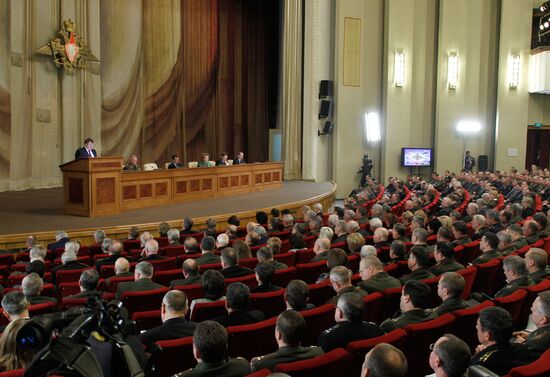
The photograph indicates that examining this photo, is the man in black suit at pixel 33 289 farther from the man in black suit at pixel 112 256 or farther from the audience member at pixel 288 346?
the audience member at pixel 288 346

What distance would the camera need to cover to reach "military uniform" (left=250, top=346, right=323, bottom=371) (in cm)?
284

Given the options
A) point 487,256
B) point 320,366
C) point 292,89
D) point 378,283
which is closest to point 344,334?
point 320,366

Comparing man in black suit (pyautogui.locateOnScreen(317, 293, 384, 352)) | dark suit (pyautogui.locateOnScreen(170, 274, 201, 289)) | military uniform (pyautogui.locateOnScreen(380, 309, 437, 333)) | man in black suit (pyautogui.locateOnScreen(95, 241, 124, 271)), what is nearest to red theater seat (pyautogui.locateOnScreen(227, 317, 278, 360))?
man in black suit (pyautogui.locateOnScreen(317, 293, 384, 352))

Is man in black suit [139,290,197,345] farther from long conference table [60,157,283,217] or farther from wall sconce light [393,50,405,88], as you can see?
wall sconce light [393,50,405,88]

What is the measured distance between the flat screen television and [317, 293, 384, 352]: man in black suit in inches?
648

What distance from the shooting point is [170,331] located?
332 centimetres

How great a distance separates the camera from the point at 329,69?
18219 mm

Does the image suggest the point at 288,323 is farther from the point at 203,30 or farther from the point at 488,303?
the point at 203,30

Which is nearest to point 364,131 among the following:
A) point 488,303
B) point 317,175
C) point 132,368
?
point 317,175

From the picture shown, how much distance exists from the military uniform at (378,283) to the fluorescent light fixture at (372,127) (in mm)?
14539

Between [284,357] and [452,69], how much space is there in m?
18.7

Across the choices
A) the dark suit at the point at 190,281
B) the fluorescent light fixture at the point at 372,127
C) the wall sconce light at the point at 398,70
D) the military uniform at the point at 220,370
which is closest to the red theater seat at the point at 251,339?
the military uniform at the point at 220,370

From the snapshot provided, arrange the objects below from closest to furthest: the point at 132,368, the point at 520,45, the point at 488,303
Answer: the point at 132,368, the point at 488,303, the point at 520,45

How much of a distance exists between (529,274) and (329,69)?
14140mm
